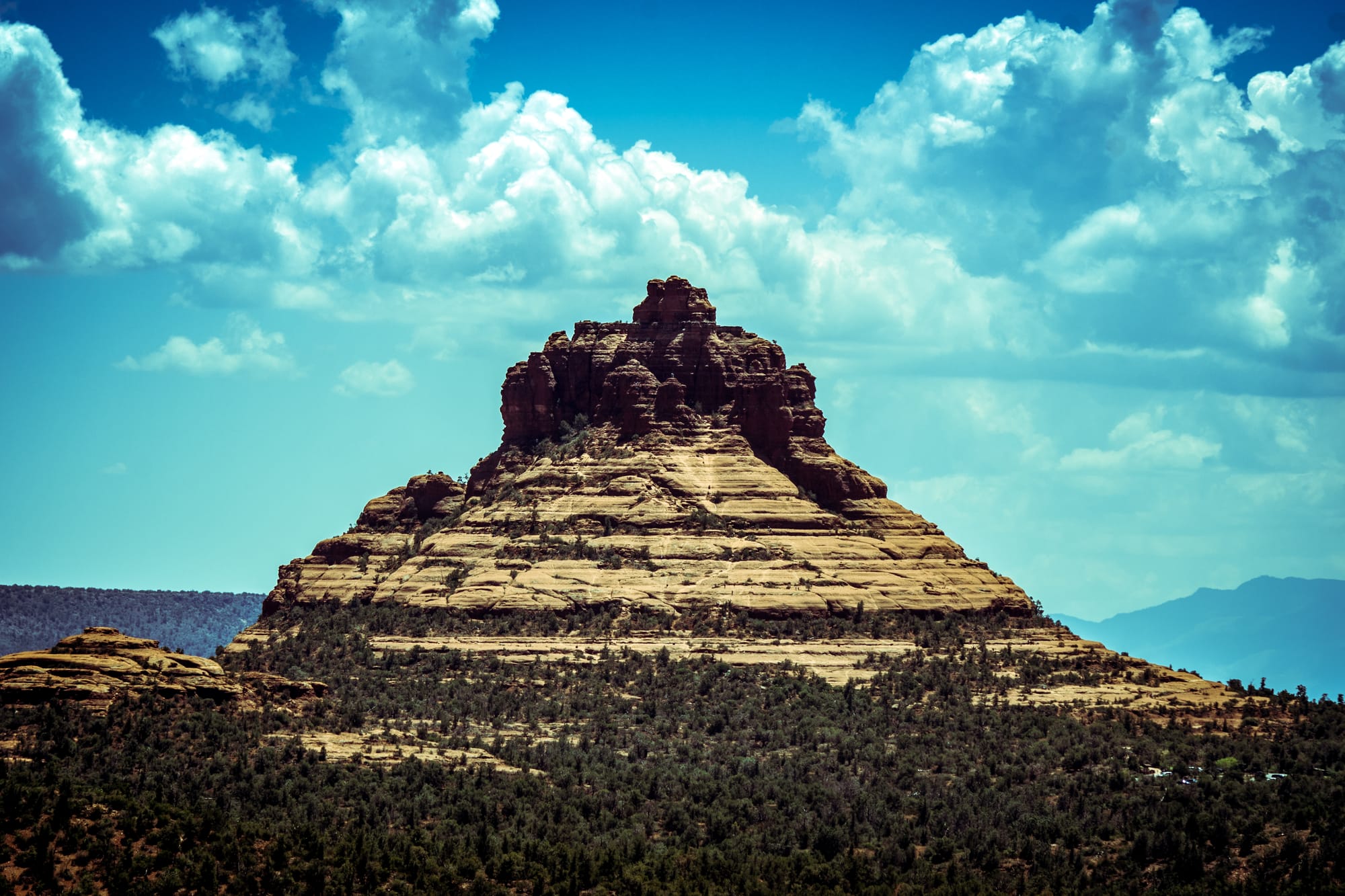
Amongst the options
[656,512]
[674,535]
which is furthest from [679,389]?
[674,535]

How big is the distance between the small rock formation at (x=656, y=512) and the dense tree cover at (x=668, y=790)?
20.6 ft

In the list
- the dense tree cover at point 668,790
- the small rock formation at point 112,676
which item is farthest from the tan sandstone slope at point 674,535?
the small rock formation at point 112,676

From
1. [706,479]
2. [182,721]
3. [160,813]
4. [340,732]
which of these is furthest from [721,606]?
[160,813]

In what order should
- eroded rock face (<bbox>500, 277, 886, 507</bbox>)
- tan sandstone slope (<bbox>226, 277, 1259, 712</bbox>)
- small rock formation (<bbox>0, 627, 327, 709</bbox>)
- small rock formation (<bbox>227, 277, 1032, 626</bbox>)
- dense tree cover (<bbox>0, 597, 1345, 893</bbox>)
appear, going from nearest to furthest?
dense tree cover (<bbox>0, 597, 1345, 893</bbox>) → small rock formation (<bbox>0, 627, 327, 709</bbox>) → tan sandstone slope (<bbox>226, 277, 1259, 712</bbox>) → small rock formation (<bbox>227, 277, 1032, 626</bbox>) → eroded rock face (<bbox>500, 277, 886, 507</bbox>)

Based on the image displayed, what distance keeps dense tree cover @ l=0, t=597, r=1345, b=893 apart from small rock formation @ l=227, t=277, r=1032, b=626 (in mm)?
6270

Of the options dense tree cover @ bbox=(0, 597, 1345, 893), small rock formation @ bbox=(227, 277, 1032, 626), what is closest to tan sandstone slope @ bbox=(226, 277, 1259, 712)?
small rock formation @ bbox=(227, 277, 1032, 626)

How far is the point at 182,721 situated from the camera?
98.8 meters

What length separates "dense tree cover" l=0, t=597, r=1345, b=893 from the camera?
83.9 m

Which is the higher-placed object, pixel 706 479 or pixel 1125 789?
pixel 706 479

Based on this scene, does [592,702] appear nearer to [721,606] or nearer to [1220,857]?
[721,606]

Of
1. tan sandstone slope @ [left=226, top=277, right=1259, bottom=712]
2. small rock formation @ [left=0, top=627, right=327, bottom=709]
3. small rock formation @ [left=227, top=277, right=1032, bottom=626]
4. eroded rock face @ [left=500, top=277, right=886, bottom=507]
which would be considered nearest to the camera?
small rock formation @ [left=0, top=627, right=327, bottom=709]

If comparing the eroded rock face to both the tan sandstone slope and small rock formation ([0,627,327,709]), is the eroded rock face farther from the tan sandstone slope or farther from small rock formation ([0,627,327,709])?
small rock formation ([0,627,327,709])

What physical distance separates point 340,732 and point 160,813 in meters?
21.6

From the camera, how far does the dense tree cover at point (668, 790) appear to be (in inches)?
3305
